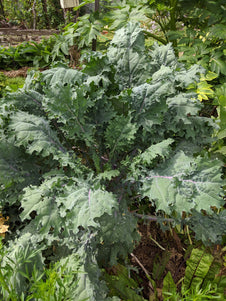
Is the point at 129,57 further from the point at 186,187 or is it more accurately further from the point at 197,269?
the point at 197,269

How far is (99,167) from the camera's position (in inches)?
71.8

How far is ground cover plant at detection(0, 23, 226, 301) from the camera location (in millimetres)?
1372

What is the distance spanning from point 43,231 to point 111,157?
2.40 ft

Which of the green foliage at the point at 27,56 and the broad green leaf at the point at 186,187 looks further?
the green foliage at the point at 27,56

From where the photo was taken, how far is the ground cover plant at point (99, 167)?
1372 millimetres

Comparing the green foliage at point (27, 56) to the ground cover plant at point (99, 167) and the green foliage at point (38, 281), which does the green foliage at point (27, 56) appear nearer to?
the ground cover plant at point (99, 167)

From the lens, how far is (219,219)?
5.49 feet

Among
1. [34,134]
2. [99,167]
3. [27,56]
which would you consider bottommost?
[99,167]

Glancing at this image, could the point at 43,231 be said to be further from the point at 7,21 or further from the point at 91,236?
the point at 7,21

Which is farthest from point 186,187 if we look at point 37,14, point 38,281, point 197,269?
point 37,14

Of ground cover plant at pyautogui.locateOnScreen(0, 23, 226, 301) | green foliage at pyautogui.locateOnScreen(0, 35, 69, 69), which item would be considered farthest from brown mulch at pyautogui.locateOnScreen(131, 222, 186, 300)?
green foliage at pyautogui.locateOnScreen(0, 35, 69, 69)

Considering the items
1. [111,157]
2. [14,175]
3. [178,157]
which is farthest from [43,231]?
[178,157]

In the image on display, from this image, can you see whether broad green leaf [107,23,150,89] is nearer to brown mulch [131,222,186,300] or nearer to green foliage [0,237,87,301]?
brown mulch [131,222,186,300]

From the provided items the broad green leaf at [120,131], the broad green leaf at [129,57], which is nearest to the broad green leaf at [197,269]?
the broad green leaf at [120,131]
